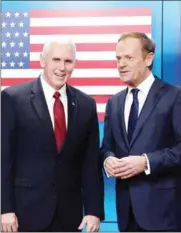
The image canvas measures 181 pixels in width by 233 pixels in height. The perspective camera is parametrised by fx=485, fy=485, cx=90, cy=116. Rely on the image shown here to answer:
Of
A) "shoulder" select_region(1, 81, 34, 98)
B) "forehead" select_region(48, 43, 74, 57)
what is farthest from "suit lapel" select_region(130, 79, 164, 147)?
"shoulder" select_region(1, 81, 34, 98)

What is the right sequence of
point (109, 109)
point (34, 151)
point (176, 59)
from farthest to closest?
point (176, 59) → point (109, 109) → point (34, 151)

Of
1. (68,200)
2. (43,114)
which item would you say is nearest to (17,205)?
(68,200)

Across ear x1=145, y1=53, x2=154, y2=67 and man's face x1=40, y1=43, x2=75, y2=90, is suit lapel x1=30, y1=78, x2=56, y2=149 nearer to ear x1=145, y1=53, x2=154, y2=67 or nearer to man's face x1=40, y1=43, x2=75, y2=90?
man's face x1=40, y1=43, x2=75, y2=90

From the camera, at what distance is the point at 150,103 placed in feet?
7.61

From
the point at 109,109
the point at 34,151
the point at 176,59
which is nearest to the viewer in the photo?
the point at 34,151

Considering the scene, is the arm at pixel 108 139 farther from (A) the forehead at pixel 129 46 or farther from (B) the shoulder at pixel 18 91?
(B) the shoulder at pixel 18 91

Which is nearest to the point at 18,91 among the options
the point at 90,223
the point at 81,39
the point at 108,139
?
the point at 108,139

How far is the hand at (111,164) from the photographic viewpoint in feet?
7.38

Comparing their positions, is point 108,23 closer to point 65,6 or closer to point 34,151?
point 65,6

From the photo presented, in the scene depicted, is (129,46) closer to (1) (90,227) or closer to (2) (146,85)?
(2) (146,85)

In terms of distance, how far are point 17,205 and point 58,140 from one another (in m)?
0.36

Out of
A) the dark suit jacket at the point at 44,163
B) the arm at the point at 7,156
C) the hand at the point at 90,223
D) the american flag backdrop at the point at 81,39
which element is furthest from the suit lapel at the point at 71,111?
the american flag backdrop at the point at 81,39

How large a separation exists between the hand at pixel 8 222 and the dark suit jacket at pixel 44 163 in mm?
25

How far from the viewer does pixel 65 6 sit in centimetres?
309
